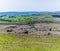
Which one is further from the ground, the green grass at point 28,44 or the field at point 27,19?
the field at point 27,19

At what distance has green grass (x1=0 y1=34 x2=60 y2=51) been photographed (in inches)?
190

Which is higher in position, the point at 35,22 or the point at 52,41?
the point at 35,22

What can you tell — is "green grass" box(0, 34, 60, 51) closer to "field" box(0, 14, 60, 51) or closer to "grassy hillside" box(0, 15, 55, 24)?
"field" box(0, 14, 60, 51)

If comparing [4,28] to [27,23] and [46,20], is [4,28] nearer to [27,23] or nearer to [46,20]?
[27,23]

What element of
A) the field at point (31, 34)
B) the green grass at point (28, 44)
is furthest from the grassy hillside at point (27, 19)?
the green grass at point (28, 44)

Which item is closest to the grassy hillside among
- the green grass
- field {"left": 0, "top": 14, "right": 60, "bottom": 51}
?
field {"left": 0, "top": 14, "right": 60, "bottom": 51}

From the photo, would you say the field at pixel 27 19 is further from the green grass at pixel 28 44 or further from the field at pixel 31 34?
the green grass at pixel 28 44

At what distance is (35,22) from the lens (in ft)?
18.8

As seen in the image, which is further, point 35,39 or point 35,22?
point 35,22

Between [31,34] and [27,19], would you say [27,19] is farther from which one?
[31,34]

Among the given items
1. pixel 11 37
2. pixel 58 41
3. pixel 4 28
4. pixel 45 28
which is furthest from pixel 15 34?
pixel 58 41

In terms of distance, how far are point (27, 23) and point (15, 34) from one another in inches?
26.8

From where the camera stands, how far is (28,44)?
4.97 metres

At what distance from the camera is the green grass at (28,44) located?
15.8 ft
